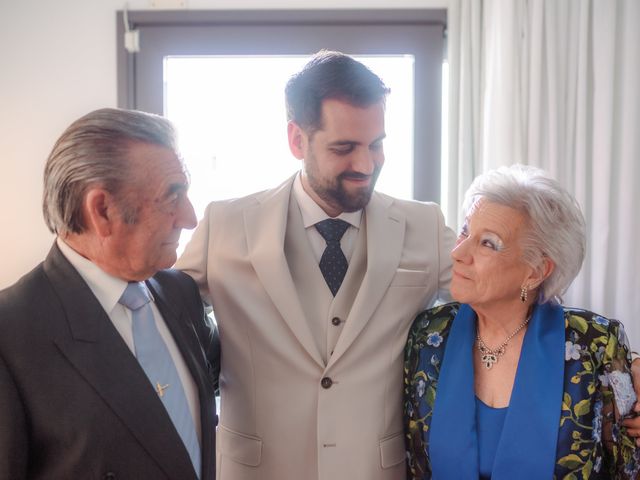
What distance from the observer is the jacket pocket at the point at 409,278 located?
159 cm

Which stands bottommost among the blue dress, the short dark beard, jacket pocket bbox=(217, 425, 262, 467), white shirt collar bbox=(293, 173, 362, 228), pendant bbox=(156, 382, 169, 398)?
jacket pocket bbox=(217, 425, 262, 467)

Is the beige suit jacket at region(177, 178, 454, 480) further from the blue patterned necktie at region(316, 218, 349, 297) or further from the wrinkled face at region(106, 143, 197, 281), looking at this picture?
the wrinkled face at region(106, 143, 197, 281)

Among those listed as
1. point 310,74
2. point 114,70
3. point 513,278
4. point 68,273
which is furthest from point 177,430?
point 114,70

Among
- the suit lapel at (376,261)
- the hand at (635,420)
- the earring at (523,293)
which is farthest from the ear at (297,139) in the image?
the hand at (635,420)

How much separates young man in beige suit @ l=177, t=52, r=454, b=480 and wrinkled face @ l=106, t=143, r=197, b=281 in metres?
0.40

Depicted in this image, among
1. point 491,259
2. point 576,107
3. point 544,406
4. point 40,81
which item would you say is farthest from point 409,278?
point 40,81

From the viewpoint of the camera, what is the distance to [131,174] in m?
1.10

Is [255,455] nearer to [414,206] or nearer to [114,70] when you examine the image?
[414,206]

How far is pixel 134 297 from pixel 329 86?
74cm

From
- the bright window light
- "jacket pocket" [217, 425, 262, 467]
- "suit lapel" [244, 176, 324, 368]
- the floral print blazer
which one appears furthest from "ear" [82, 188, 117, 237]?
the bright window light

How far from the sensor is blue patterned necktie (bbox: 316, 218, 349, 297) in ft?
5.18

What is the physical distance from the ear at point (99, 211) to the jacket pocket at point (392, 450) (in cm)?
87

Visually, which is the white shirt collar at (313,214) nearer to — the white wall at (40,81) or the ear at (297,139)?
the ear at (297,139)

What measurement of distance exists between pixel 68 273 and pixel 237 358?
60cm
